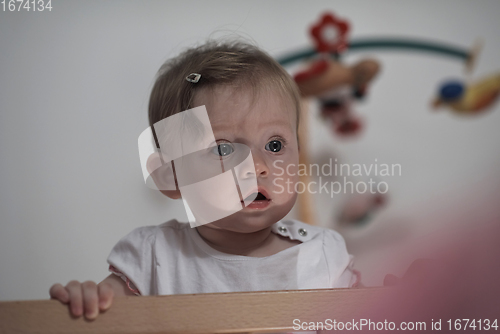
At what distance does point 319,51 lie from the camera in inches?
36.5

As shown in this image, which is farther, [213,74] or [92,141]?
[92,141]

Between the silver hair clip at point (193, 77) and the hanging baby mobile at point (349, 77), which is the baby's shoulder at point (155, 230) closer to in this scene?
the silver hair clip at point (193, 77)

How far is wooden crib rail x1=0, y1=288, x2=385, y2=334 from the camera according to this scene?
1.13 ft

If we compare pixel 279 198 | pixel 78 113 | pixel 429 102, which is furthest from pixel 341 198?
pixel 78 113

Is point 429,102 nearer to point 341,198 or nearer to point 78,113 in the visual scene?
point 341,198

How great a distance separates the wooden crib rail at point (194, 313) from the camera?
1.13ft

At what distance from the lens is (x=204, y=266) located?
0.57 metres

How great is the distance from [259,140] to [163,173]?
0.15m

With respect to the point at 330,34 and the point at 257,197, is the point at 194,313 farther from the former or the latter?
the point at 330,34

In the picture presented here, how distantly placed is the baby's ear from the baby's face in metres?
0.07

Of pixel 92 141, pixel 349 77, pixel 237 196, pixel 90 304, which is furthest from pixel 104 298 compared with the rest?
pixel 349 77

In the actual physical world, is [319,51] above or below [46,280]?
above

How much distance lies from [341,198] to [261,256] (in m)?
0.34

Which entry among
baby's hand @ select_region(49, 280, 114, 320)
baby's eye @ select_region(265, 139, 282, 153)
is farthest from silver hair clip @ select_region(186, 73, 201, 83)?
baby's hand @ select_region(49, 280, 114, 320)
